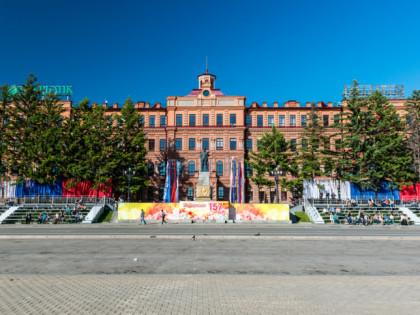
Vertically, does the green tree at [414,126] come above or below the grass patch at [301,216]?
above

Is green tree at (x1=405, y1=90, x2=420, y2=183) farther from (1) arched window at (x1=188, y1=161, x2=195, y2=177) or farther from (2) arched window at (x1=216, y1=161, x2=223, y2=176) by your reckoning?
(1) arched window at (x1=188, y1=161, x2=195, y2=177)

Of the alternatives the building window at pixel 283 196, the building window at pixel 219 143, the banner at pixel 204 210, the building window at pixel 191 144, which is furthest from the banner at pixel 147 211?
the building window at pixel 283 196

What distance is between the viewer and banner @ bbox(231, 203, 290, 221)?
39625 mm

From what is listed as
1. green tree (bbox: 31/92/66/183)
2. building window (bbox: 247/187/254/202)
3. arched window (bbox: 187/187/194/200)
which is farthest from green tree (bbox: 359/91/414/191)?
green tree (bbox: 31/92/66/183)

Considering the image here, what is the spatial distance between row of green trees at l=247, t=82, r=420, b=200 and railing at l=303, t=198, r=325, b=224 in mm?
6638

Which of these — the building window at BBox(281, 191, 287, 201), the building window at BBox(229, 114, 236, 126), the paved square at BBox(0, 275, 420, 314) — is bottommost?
the paved square at BBox(0, 275, 420, 314)

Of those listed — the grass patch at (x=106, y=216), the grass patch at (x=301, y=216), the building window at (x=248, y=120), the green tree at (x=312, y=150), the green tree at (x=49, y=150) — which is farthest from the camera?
the building window at (x=248, y=120)

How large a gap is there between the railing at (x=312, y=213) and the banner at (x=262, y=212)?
3.32 m

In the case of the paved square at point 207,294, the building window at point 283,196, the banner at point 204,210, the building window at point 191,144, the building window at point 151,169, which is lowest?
the paved square at point 207,294

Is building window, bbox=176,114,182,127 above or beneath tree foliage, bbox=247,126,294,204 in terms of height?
above

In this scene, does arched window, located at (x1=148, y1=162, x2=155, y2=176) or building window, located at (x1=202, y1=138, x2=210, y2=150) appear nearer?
arched window, located at (x1=148, y1=162, x2=155, y2=176)

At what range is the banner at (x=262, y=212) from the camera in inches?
1560

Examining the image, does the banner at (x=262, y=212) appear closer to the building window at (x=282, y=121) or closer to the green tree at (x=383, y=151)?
the green tree at (x=383, y=151)

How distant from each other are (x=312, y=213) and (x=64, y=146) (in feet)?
118
